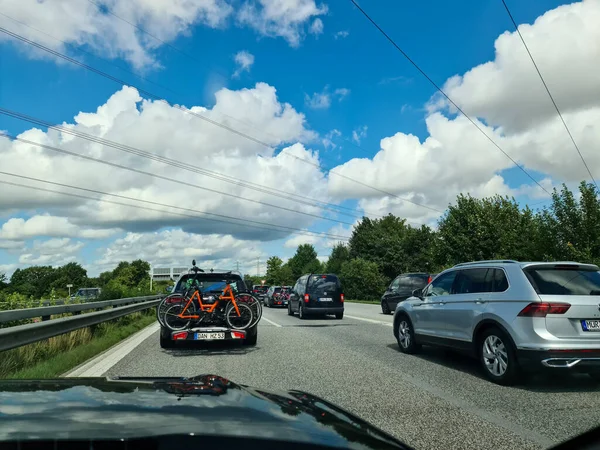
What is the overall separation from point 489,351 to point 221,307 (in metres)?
5.25

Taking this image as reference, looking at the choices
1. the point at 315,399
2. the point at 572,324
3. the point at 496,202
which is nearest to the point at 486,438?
the point at 315,399

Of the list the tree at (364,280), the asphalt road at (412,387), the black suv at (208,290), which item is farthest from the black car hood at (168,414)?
the tree at (364,280)

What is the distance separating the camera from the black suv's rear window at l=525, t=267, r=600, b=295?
21.7 feet

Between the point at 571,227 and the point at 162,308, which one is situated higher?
the point at 571,227

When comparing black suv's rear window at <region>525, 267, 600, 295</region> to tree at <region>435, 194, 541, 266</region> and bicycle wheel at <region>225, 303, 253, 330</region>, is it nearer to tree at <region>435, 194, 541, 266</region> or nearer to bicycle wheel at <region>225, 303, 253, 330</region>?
bicycle wheel at <region>225, 303, 253, 330</region>

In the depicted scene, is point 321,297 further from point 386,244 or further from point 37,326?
point 386,244

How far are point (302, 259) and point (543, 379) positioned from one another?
128648mm

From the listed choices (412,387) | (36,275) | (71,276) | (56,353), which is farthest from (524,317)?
(36,275)

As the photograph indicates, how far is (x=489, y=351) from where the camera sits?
7.12 metres

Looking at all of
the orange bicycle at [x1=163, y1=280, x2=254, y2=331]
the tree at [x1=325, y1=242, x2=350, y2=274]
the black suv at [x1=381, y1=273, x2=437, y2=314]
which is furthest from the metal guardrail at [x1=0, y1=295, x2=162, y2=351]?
the tree at [x1=325, y1=242, x2=350, y2=274]

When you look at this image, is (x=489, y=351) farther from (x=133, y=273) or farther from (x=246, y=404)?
(x=133, y=273)

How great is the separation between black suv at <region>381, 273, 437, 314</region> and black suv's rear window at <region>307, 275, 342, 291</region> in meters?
2.83

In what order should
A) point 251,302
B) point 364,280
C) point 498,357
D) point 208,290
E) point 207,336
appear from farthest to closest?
point 364,280, point 208,290, point 251,302, point 207,336, point 498,357

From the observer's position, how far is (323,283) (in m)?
20.2
